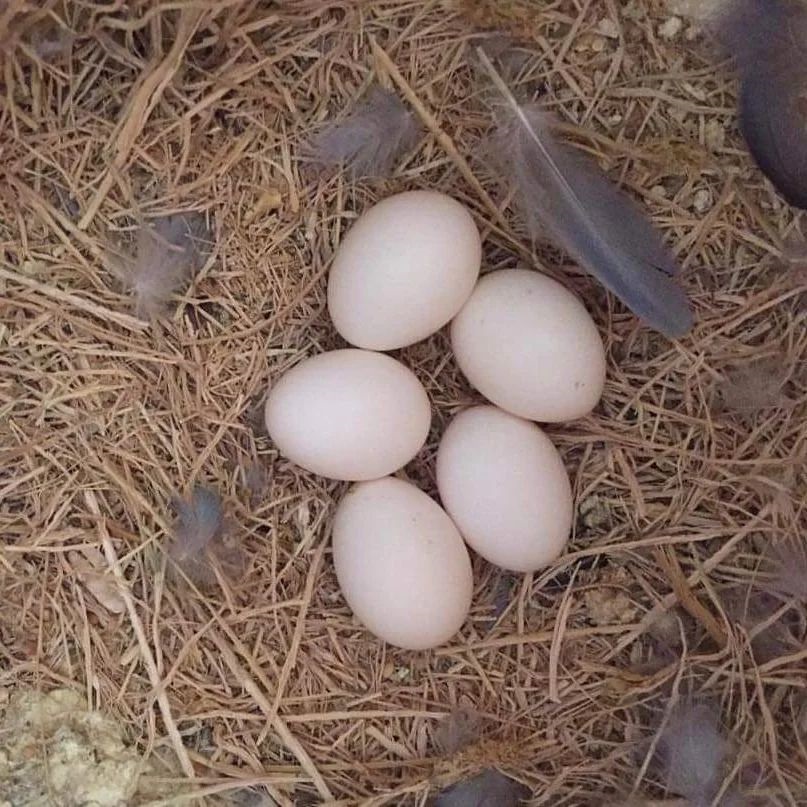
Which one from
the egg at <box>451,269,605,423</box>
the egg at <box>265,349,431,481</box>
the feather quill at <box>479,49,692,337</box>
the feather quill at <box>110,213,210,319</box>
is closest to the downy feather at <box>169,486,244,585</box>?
the egg at <box>265,349,431,481</box>

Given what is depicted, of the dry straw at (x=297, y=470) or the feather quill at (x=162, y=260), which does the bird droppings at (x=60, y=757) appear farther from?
the feather quill at (x=162, y=260)

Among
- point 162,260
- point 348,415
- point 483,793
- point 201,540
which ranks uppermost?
point 162,260

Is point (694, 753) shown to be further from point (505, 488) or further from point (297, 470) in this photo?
point (297, 470)

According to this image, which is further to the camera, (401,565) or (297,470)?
(297,470)

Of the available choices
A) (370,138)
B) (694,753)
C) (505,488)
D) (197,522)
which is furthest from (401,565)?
(370,138)

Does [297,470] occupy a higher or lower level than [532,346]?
lower

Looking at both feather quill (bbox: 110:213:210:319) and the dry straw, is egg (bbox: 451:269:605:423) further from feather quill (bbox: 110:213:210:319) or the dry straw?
feather quill (bbox: 110:213:210:319)
